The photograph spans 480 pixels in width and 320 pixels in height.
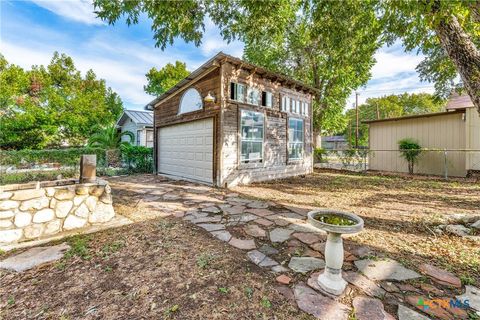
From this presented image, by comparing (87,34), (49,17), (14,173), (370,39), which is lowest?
(14,173)

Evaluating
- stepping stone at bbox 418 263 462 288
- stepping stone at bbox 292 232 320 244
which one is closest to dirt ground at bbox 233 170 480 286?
stepping stone at bbox 418 263 462 288

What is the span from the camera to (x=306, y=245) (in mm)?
2869

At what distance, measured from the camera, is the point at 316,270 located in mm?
2279

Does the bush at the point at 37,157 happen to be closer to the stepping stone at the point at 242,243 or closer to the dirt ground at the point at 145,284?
the dirt ground at the point at 145,284

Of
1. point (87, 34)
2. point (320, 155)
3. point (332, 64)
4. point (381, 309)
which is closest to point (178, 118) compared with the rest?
point (87, 34)

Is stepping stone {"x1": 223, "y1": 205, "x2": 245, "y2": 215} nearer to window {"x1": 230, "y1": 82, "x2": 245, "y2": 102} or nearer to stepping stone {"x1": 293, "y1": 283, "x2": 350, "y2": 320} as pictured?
stepping stone {"x1": 293, "y1": 283, "x2": 350, "y2": 320}

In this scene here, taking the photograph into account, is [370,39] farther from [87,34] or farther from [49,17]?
[87,34]

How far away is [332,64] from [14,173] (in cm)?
1190

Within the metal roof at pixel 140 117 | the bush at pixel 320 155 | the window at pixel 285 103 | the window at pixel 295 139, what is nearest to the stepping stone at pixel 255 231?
the window at pixel 295 139

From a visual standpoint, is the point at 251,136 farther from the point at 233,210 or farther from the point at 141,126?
the point at 141,126

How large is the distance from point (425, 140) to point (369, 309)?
1200cm

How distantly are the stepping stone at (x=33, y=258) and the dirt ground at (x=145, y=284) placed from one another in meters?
0.10

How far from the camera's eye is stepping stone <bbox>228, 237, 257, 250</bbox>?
2.81 m

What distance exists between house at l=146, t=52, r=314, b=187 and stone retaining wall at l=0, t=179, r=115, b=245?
360cm
